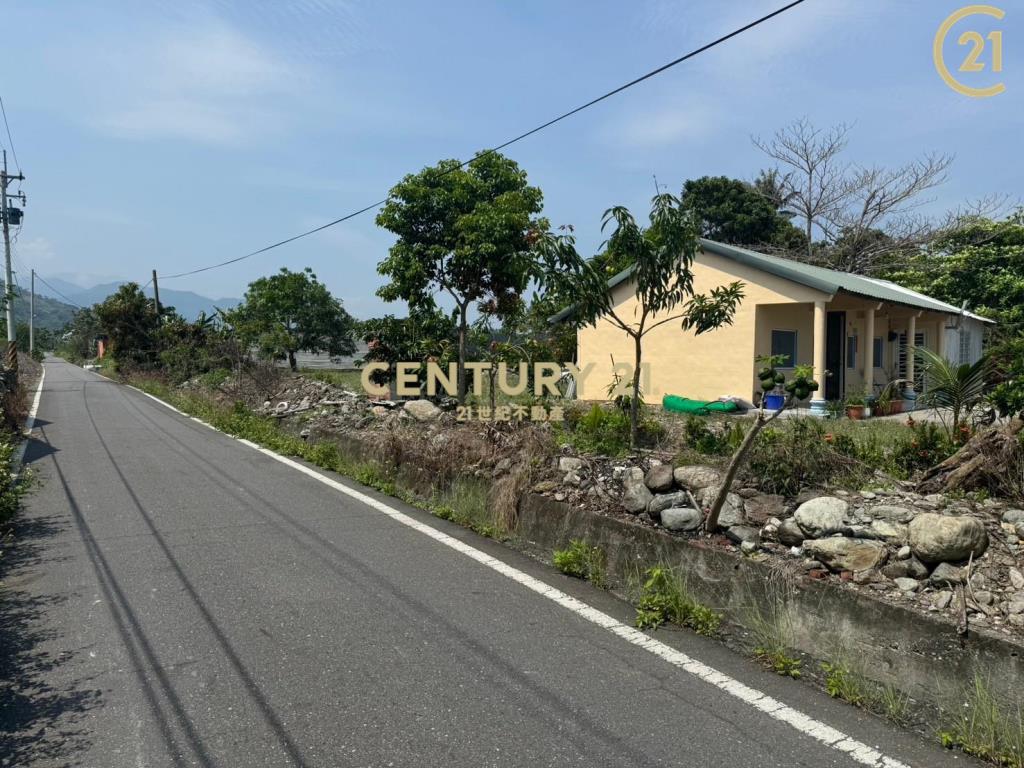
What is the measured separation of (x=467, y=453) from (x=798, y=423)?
3.56 metres

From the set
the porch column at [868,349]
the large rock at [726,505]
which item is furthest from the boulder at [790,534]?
the porch column at [868,349]

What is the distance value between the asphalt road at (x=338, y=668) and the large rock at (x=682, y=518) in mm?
790

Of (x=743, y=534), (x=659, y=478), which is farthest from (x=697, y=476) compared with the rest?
(x=743, y=534)

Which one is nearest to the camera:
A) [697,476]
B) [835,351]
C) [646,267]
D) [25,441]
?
[697,476]

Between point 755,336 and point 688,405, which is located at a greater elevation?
point 755,336

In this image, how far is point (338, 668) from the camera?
3.78 metres

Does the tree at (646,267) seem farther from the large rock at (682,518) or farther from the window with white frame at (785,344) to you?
the window with white frame at (785,344)

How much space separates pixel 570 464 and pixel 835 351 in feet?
43.6

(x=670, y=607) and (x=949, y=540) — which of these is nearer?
(x=949, y=540)

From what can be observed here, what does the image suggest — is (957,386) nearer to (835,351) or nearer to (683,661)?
(683,661)

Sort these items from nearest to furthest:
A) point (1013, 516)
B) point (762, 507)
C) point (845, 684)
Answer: point (845, 684) < point (1013, 516) < point (762, 507)

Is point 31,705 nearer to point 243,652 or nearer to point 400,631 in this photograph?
point 243,652

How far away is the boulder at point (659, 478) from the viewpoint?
18.5 ft

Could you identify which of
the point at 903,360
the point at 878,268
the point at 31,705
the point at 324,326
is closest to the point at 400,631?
the point at 31,705
